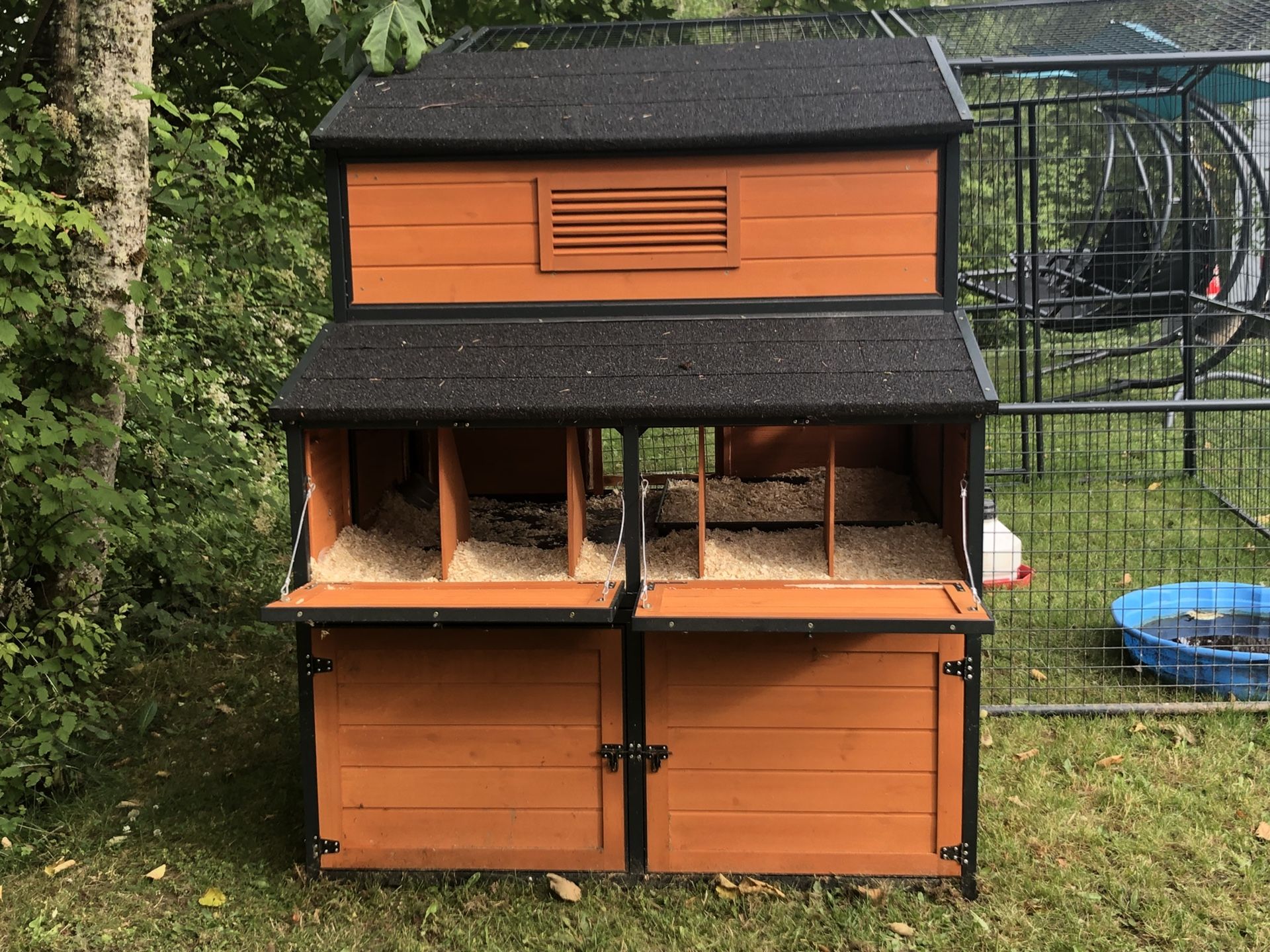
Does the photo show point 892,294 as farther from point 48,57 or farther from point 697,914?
point 48,57

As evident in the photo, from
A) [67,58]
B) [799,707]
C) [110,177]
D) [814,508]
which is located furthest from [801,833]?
[67,58]

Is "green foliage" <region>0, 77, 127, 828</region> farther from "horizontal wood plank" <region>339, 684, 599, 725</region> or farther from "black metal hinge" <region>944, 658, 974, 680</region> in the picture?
"black metal hinge" <region>944, 658, 974, 680</region>

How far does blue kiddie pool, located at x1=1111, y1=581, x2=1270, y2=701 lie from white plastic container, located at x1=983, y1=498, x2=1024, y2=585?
73 centimetres

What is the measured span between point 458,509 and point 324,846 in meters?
1.23

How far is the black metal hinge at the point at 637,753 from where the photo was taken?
3453mm

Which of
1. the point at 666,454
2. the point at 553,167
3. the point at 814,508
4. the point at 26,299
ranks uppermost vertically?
the point at 553,167

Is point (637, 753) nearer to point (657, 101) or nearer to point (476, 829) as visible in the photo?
point (476, 829)

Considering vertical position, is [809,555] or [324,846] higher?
[809,555]

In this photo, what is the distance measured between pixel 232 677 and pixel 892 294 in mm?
3943

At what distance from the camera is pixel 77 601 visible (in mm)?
4289

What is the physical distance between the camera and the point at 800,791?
3.45m

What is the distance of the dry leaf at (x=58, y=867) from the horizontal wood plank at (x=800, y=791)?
221 cm

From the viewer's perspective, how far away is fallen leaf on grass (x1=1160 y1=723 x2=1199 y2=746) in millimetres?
4539

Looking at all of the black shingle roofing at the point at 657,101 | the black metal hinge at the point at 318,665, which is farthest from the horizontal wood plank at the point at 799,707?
the black shingle roofing at the point at 657,101
